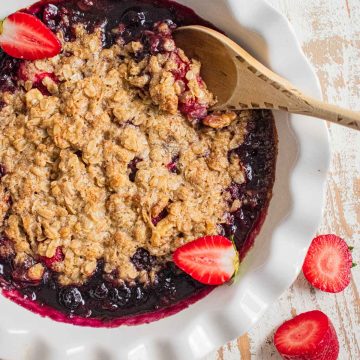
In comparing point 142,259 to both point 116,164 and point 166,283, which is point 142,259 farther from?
point 116,164

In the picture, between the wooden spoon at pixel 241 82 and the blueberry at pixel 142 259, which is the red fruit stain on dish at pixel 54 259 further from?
the wooden spoon at pixel 241 82

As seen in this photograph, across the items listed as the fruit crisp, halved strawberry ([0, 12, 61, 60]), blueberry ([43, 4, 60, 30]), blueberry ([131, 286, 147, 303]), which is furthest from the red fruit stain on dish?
blueberry ([43, 4, 60, 30])

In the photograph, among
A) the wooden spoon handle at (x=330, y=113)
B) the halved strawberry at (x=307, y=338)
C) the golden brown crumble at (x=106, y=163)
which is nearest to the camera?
the wooden spoon handle at (x=330, y=113)

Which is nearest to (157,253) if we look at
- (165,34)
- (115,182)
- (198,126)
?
(115,182)

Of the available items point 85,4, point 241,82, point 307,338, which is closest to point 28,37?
point 85,4

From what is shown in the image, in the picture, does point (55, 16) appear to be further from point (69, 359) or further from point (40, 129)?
point (69, 359)

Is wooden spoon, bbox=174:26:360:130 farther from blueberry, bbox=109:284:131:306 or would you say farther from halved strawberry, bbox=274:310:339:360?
halved strawberry, bbox=274:310:339:360

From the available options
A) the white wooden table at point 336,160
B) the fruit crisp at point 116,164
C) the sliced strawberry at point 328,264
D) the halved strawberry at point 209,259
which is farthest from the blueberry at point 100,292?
Answer: the sliced strawberry at point 328,264
